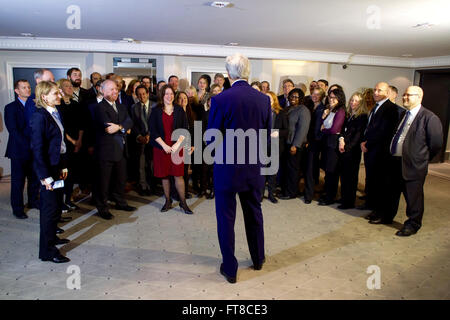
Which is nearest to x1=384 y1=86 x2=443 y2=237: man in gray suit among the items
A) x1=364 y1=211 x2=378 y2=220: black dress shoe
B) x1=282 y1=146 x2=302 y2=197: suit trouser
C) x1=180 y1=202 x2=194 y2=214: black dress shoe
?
x1=364 y1=211 x2=378 y2=220: black dress shoe

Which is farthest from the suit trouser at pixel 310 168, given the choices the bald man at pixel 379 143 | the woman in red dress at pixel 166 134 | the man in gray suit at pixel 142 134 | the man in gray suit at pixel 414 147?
the man in gray suit at pixel 142 134

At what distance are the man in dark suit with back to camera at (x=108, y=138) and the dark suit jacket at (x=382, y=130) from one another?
3.03 meters

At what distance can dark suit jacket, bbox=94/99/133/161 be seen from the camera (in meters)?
4.07

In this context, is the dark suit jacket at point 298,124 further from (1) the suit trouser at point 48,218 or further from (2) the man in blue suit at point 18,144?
(2) the man in blue suit at point 18,144

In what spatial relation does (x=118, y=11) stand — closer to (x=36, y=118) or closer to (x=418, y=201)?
(x=36, y=118)

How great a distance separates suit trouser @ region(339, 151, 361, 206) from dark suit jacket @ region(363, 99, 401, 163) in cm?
37

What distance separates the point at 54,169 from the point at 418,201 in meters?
3.80

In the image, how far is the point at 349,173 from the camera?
477cm

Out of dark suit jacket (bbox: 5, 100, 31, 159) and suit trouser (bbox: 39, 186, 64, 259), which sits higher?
dark suit jacket (bbox: 5, 100, 31, 159)

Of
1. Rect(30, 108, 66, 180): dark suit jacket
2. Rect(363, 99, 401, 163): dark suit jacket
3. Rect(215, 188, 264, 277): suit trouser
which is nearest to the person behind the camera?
Rect(215, 188, 264, 277): suit trouser

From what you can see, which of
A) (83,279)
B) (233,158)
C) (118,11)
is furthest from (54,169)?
(118,11)

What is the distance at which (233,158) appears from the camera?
2607 millimetres

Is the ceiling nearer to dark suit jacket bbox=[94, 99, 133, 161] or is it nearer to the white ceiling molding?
the white ceiling molding

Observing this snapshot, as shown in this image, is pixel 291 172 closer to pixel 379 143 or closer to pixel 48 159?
pixel 379 143
